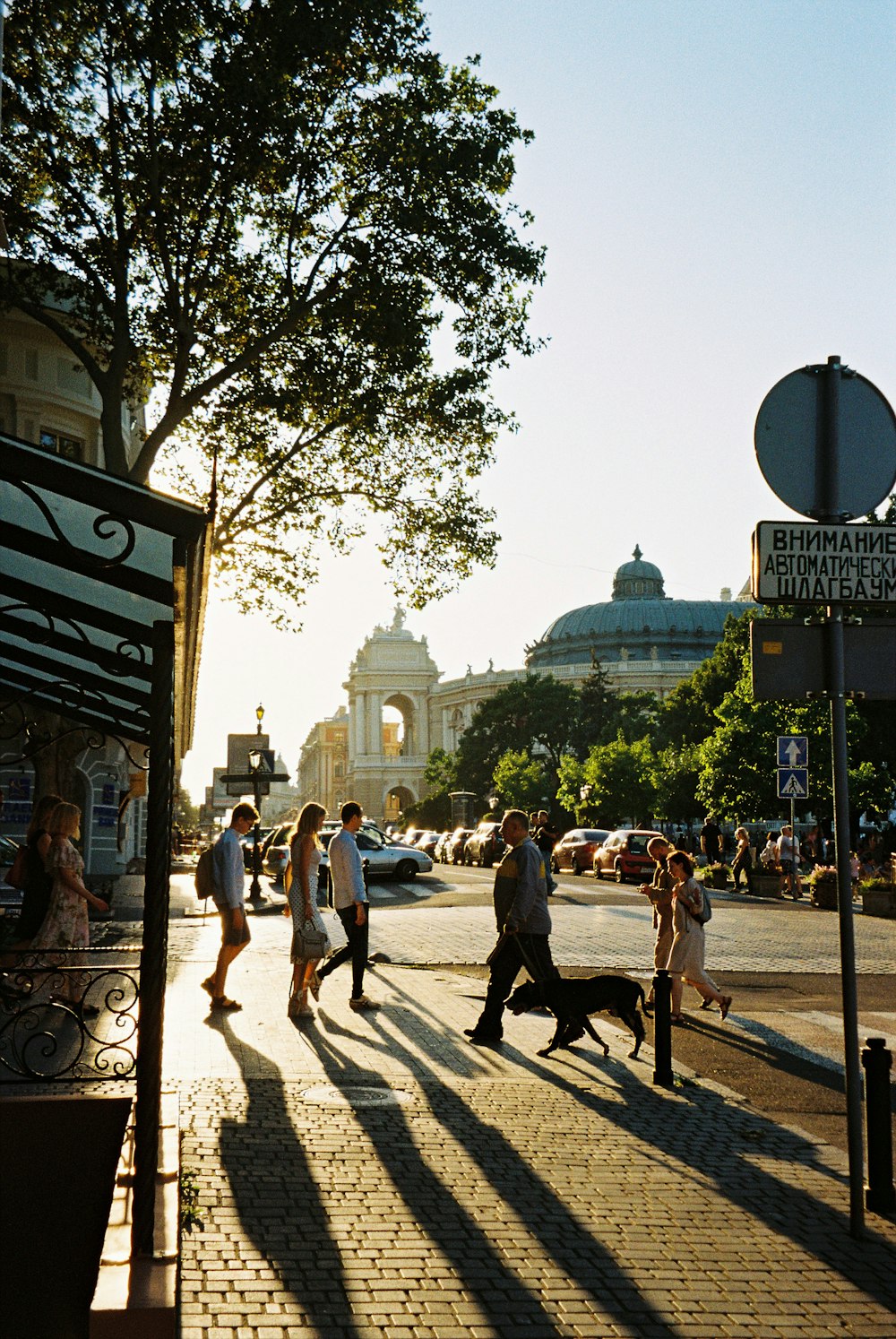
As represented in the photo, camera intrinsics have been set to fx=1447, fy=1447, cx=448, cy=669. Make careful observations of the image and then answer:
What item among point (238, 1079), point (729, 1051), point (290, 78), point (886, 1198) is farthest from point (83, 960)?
point (290, 78)

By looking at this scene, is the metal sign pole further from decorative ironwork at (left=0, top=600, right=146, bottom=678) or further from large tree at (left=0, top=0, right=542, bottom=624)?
large tree at (left=0, top=0, right=542, bottom=624)

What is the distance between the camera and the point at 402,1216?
5.90 metres

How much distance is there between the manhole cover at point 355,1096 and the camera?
27.2 feet

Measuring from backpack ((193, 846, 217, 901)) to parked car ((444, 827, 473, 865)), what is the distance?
137 feet

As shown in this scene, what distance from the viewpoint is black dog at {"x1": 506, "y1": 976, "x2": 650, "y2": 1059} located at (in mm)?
10297

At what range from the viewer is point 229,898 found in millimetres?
12219

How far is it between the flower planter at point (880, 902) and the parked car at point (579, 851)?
16.2 meters

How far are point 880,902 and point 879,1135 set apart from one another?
813 inches

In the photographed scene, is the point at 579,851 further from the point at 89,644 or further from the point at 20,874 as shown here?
the point at 89,644

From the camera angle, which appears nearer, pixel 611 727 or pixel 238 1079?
pixel 238 1079

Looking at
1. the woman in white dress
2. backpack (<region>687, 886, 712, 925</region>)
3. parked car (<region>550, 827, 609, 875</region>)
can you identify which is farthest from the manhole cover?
parked car (<region>550, 827, 609, 875</region>)

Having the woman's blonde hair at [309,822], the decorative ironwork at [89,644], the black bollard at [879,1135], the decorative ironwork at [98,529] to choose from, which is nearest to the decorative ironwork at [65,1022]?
the decorative ironwork at [89,644]

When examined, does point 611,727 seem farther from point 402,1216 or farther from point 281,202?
point 402,1216

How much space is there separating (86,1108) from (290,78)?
14276 millimetres
